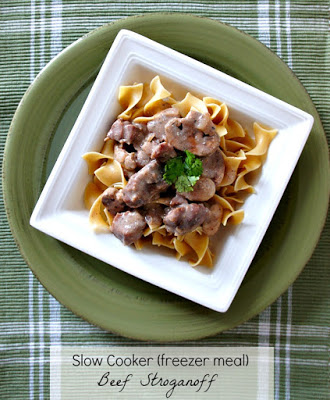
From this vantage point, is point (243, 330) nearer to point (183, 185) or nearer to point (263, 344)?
point (263, 344)

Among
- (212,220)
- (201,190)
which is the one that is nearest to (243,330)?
(212,220)

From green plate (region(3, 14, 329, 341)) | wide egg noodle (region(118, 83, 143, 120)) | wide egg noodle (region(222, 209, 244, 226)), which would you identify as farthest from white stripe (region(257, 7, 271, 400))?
wide egg noodle (region(118, 83, 143, 120))

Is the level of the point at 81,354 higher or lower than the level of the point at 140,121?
lower

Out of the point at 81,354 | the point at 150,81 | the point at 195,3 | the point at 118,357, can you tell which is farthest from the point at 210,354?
the point at 195,3

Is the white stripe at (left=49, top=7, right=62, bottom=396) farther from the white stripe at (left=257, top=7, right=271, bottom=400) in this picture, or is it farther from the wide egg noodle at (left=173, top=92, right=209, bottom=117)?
the white stripe at (left=257, top=7, right=271, bottom=400)

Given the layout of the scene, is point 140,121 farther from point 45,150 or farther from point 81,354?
point 81,354

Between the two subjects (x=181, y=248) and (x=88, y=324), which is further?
(x=88, y=324)
